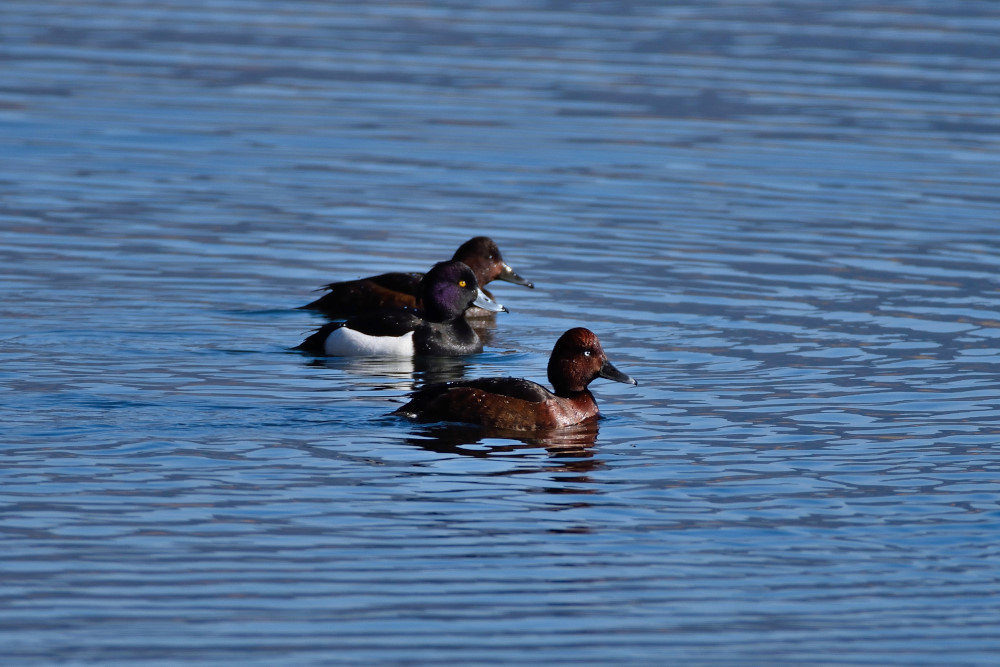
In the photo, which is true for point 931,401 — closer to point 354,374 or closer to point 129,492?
point 354,374

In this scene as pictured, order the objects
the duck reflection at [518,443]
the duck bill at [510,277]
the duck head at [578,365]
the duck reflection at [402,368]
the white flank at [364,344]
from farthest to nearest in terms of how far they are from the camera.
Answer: the duck bill at [510,277], the white flank at [364,344], the duck reflection at [402,368], the duck head at [578,365], the duck reflection at [518,443]

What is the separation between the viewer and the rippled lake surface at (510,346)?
24.1 feet

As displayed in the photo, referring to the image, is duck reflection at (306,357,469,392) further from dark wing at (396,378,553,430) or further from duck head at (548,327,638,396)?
duck head at (548,327,638,396)

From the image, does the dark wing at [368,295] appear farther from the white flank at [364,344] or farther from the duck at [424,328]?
the white flank at [364,344]

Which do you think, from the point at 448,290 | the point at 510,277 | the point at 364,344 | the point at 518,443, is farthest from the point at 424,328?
the point at 518,443

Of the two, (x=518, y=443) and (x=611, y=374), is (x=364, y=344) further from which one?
(x=518, y=443)

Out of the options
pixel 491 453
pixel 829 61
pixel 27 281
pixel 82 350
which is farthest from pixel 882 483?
pixel 829 61

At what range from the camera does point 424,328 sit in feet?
43.3

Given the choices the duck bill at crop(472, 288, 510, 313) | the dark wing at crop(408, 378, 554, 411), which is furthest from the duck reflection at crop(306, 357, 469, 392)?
the dark wing at crop(408, 378, 554, 411)

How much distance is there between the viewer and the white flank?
12.6m

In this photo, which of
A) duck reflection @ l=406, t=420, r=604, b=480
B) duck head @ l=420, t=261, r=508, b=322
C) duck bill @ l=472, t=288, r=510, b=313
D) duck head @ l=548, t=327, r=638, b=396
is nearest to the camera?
duck reflection @ l=406, t=420, r=604, b=480

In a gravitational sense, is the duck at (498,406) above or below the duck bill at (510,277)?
below

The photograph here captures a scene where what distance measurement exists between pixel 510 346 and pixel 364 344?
1288 millimetres

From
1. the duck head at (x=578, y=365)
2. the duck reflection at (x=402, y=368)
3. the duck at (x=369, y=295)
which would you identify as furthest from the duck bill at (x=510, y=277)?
the duck head at (x=578, y=365)
